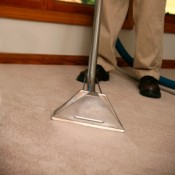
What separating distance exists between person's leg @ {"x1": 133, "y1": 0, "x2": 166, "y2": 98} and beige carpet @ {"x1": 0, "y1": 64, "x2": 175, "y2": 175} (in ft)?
0.35

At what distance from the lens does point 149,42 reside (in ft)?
5.20

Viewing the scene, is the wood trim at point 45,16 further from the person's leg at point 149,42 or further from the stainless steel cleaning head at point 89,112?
the stainless steel cleaning head at point 89,112

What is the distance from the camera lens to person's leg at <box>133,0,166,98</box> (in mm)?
1509

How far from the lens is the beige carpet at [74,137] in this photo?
2.53 feet

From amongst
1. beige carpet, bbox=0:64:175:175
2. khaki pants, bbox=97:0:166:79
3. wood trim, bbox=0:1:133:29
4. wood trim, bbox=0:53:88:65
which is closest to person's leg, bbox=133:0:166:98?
khaki pants, bbox=97:0:166:79

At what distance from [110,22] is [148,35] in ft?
0.74

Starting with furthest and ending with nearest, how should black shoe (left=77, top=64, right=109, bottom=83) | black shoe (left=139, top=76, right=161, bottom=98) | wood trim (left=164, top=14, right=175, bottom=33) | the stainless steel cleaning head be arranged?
wood trim (left=164, top=14, right=175, bottom=33)
black shoe (left=77, top=64, right=109, bottom=83)
black shoe (left=139, top=76, right=161, bottom=98)
the stainless steel cleaning head

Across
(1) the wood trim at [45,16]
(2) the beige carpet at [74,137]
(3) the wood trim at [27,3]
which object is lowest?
(2) the beige carpet at [74,137]

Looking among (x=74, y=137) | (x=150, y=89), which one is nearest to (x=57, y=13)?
(x=150, y=89)

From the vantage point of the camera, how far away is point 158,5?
1.52 metres

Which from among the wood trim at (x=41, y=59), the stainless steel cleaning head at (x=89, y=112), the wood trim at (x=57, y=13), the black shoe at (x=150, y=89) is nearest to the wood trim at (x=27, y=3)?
the wood trim at (x=57, y=13)

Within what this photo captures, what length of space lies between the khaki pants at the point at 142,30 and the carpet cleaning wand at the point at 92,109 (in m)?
0.55

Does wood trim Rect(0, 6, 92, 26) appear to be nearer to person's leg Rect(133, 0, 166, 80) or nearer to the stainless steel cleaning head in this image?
person's leg Rect(133, 0, 166, 80)

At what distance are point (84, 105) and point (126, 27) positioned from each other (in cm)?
118
